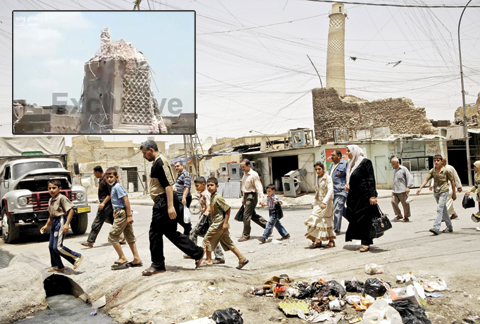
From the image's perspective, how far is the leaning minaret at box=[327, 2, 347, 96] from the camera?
4031 centimetres

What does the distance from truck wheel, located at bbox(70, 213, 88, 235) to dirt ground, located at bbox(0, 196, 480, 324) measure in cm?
303

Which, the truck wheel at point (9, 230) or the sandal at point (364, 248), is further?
the truck wheel at point (9, 230)

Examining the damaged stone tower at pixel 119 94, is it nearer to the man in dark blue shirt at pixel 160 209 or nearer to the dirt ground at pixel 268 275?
the dirt ground at pixel 268 275

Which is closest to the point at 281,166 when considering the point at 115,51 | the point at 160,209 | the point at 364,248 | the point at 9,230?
the point at 115,51

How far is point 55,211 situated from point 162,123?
32.7ft

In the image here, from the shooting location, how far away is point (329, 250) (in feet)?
22.7

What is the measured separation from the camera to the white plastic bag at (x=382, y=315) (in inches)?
142

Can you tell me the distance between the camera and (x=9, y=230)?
410 inches

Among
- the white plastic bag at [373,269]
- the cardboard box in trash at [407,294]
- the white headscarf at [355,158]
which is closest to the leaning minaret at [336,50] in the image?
the white headscarf at [355,158]

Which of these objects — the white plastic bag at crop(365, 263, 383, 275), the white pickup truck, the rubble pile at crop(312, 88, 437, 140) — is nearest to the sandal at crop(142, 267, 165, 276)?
the white plastic bag at crop(365, 263, 383, 275)

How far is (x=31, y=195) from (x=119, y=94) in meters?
6.32

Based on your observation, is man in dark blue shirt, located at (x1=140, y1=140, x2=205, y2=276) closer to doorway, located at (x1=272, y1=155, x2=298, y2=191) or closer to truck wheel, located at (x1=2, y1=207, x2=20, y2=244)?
truck wheel, located at (x1=2, y1=207, x2=20, y2=244)

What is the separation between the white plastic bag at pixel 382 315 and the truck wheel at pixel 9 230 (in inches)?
375

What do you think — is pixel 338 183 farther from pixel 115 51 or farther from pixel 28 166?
pixel 115 51
